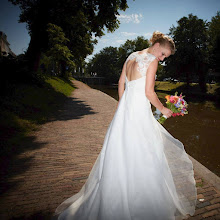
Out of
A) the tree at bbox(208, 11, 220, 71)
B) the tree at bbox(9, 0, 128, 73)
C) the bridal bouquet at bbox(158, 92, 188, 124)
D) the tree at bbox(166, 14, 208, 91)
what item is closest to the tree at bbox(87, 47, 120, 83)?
the tree at bbox(166, 14, 208, 91)

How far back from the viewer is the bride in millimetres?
1938

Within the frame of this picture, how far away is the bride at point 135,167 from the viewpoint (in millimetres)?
1938

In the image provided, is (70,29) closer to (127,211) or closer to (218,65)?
(127,211)

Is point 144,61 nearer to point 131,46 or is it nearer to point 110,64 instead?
point 131,46

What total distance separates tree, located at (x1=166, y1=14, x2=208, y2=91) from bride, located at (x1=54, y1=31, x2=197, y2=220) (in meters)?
30.3

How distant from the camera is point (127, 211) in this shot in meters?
1.87

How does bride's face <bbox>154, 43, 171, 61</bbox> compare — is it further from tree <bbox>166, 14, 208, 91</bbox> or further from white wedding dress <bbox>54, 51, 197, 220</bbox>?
tree <bbox>166, 14, 208, 91</bbox>

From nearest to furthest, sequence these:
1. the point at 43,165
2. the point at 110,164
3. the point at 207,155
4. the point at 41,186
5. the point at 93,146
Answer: the point at 110,164 < the point at 41,186 < the point at 43,165 < the point at 93,146 < the point at 207,155

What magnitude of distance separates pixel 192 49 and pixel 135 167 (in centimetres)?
3199

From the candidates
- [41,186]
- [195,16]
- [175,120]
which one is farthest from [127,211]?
[195,16]

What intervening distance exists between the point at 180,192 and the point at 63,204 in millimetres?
1957

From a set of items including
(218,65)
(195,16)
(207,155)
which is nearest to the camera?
(207,155)

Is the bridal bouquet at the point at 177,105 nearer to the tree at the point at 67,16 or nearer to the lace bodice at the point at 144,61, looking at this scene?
the lace bodice at the point at 144,61

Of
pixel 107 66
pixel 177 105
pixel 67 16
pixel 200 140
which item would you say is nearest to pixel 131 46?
pixel 107 66
